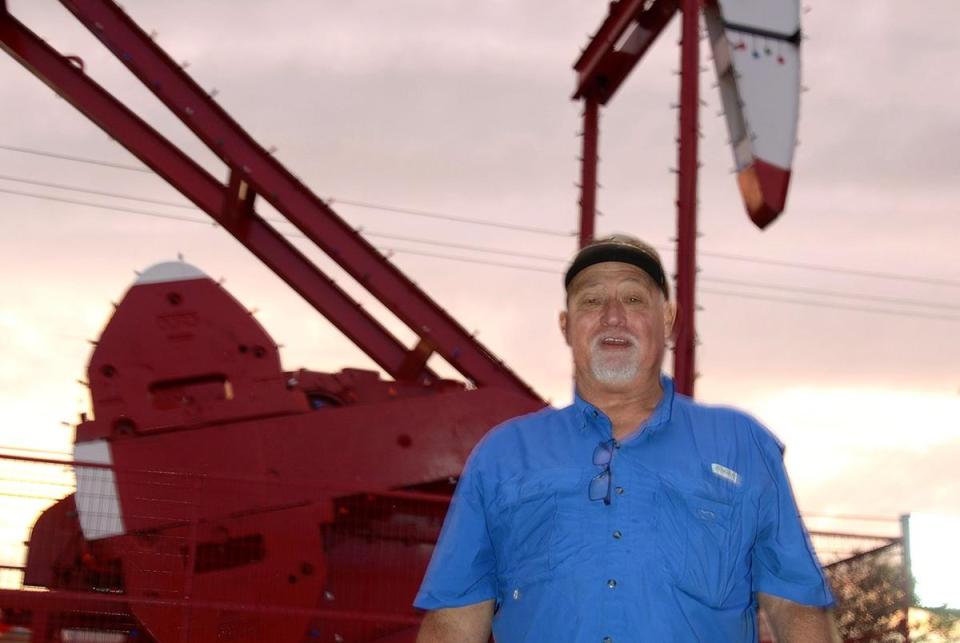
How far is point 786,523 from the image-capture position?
2.44 meters

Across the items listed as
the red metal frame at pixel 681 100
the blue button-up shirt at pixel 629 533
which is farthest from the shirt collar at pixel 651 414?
the red metal frame at pixel 681 100

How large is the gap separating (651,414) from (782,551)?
0.38 meters

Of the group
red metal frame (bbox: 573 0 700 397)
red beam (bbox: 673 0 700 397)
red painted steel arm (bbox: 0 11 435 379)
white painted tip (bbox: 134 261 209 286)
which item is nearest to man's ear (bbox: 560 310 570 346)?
red metal frame (bbox: 573 0 700 397)

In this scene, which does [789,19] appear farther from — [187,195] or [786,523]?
[786,523]

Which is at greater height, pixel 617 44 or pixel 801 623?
pixel 617 44

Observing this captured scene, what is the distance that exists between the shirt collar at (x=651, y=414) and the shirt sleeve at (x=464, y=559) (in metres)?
0.24

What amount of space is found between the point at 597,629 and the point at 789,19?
311 inches

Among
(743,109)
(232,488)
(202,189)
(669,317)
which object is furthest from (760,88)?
(669,317)

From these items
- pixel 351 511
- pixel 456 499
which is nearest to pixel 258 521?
pixel 351 511

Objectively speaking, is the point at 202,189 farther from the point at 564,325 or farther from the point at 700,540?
the point at 700,540

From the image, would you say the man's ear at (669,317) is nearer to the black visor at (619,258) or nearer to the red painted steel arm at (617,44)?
the black visor at (619,258)

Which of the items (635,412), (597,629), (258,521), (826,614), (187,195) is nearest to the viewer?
(597,629)

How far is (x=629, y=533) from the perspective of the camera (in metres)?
2.35

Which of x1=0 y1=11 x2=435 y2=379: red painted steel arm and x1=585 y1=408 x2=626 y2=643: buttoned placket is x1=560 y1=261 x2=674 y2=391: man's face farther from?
x1=0 y1=11 x2=435 y2=379: red painted steel arm
